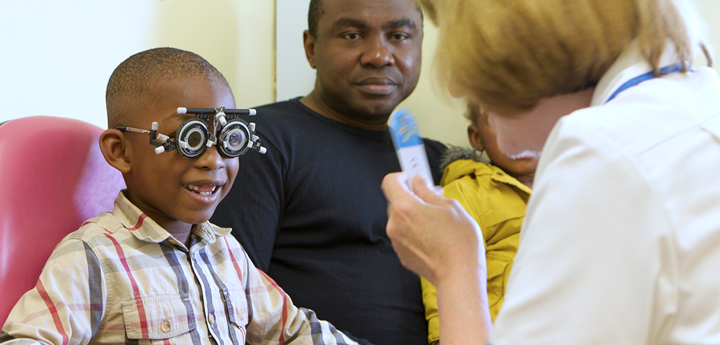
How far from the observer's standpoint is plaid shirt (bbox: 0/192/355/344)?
851 millimetres

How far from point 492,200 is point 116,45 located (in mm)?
1069

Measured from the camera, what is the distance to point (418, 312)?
149 cm

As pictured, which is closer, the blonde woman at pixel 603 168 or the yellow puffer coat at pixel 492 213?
the blonde woman at pixel 603 168

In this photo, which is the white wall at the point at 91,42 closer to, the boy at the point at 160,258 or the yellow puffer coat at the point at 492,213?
the boy at the point at 160,258

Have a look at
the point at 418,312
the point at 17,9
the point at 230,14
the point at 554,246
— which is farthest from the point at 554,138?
the point at 230,14

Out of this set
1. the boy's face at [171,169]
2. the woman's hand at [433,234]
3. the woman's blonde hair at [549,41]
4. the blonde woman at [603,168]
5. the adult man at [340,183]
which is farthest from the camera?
the adult man at [340,183]

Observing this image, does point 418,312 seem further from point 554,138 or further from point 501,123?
point 554,138

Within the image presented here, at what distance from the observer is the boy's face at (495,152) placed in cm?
175

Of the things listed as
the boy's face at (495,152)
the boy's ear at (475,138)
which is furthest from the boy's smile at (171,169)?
the boy's ear at (475,138)

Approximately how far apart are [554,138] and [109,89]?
0.85 m

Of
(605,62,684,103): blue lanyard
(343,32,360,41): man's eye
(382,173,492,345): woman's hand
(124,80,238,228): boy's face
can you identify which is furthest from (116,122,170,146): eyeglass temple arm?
(343,32,360,41): man's eye

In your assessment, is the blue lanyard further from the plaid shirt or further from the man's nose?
the man's nose

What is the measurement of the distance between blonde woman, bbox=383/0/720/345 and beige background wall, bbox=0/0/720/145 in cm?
16

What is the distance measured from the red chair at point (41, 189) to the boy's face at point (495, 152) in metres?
1.08
